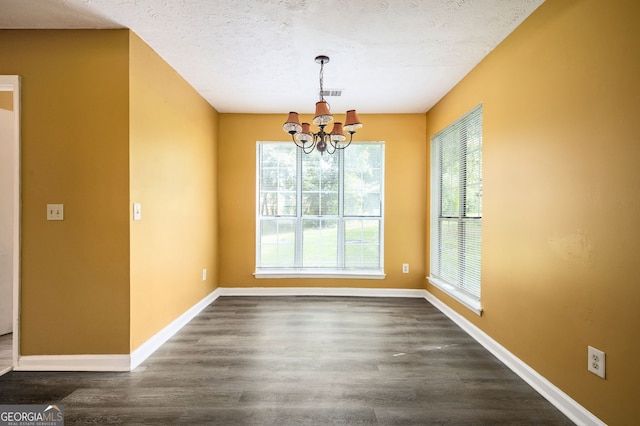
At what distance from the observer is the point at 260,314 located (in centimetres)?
374

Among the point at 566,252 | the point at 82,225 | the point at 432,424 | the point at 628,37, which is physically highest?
the point at 628,37

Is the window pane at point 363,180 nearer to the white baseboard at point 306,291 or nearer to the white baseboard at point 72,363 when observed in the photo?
the white baseboard at point 306,291

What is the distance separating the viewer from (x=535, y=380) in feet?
7.17

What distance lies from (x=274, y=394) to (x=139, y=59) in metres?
2.73

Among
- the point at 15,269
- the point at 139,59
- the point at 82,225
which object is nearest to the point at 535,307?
the point at 82,225

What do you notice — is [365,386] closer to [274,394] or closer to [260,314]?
[274,394]

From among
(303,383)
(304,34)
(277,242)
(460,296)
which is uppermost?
(304,34)

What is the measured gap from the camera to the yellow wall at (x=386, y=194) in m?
4.55

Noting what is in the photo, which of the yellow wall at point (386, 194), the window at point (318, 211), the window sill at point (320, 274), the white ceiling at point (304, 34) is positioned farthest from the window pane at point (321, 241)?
the white ceiling at point (304, 34)

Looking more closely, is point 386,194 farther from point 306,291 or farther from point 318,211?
point 306,291

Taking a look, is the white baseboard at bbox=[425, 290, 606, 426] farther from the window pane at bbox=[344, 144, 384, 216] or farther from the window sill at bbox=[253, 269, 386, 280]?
the window pane at bbox=[344, 144, 384, 216]

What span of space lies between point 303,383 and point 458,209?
2.52 meters

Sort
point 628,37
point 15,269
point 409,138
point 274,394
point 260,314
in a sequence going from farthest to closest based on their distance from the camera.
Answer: point 409,138
point 260,314
point 15,269
point 274,394
point 628,37

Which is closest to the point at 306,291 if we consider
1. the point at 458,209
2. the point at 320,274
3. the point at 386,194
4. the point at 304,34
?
the point at 320,274
